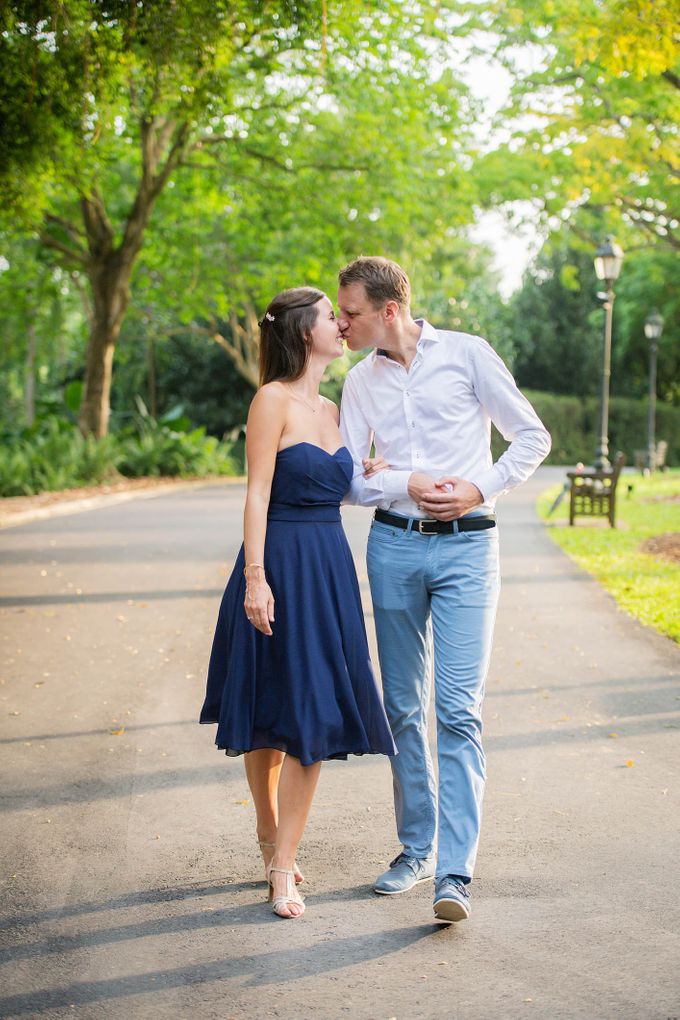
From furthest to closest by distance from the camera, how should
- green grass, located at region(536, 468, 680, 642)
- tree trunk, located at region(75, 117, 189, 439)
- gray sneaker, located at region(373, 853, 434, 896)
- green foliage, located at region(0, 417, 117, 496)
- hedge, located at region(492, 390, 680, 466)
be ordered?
hedge, located at region(492, 390, 680, 466) < tree trunk, located at region(75, 117, 189, 439) < green foliage, located at region(0, 417, 117, 496) < green grass, located at region(536, 468, 680, 642) < gray sneaker, located at region(373, 853, 434, 896)

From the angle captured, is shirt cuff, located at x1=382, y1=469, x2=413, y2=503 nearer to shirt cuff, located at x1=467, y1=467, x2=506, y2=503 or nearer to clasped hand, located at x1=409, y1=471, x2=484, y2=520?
clasped hand, located at x1=409, y1=471, x2=484, y2=520

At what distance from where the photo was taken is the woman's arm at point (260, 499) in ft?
13.1

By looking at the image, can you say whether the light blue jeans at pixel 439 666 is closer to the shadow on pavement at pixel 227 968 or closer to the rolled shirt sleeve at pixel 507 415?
the rolled shirt sleeve at pixel 507 415

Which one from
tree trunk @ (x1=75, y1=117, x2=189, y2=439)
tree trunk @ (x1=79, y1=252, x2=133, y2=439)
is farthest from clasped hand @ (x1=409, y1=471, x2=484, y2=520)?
tree trunk @ (x1=79, y1=252, x2=133, y2=439)

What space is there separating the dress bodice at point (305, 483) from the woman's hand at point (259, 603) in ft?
0.75

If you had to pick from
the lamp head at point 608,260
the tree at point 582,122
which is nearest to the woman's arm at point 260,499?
the tree at point 582,122

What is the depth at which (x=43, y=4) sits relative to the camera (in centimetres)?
1057

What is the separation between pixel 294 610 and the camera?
159 inches

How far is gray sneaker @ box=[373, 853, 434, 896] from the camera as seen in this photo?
4121mm

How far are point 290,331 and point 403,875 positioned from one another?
Answer: 73.0 inches

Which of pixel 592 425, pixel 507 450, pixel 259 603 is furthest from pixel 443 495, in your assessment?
pixel 592 425

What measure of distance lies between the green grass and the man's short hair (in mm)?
5798

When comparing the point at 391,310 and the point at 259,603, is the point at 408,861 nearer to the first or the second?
the point at 259,603

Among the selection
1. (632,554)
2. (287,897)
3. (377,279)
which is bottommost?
(632,554)
